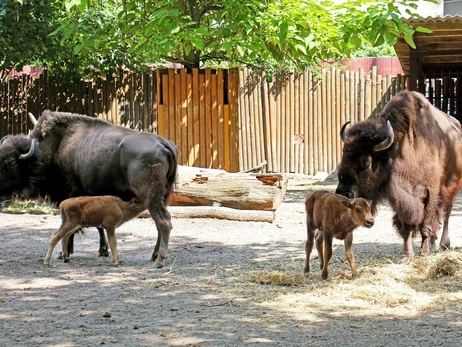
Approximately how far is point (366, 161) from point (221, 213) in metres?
3.63

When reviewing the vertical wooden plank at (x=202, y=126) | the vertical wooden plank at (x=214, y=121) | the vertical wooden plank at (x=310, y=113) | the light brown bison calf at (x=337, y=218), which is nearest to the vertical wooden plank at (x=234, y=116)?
the vertical wooden plank at (x=214, y=121)

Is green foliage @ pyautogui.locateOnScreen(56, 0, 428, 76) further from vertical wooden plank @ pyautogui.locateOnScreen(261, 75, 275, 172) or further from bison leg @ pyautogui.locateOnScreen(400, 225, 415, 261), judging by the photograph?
bison leg @ pyautogui.locateOnScreen(400, 225, 415, 261)

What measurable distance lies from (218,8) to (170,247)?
784cm

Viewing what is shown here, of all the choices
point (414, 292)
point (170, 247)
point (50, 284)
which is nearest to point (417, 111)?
point (414, 292)

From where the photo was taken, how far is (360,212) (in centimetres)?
708

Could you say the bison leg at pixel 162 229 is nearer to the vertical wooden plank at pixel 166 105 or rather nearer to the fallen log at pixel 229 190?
the fallen log at pixel 229 190

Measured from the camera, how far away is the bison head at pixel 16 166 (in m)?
9.12

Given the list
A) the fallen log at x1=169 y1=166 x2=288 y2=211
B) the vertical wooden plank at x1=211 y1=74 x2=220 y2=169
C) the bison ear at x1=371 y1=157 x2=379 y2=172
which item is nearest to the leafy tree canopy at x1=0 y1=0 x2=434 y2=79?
Result: the vertical wooden plank at x1=211 y1=74 x2=220 y2=169

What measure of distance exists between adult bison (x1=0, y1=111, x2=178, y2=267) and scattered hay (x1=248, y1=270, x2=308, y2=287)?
4.30ft

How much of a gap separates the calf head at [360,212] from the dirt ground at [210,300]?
57cm

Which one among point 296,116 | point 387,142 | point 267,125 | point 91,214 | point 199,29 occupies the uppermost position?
point 199,29

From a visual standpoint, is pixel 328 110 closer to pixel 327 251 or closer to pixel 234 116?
pixel 234 116

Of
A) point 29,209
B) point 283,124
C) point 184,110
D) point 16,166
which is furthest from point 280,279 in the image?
point 283,124

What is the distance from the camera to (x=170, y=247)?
31.6ft
